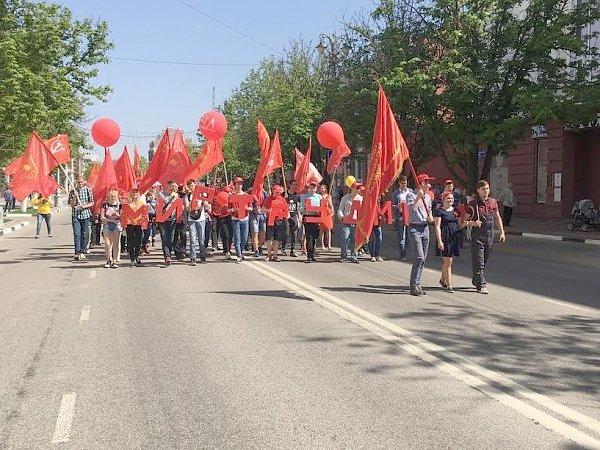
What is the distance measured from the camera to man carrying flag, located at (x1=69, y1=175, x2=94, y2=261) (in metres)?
15.0

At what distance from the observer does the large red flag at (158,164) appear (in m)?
16.8

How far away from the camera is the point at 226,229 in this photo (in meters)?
15.8

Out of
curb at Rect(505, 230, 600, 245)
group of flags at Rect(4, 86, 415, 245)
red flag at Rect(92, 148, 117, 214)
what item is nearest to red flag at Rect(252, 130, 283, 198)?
group of flags at Rect(4, 86, 415, 245)

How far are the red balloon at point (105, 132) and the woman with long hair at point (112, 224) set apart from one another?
2700 mm

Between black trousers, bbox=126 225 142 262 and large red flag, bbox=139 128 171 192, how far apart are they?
2633mm

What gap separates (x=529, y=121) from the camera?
70.9 ft

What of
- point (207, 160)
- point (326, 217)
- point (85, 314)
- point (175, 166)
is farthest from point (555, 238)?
point (85, 314)

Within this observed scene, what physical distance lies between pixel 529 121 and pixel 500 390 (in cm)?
1803

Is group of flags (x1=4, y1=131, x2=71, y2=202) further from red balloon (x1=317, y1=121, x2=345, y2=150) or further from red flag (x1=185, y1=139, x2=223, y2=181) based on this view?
red balloon (x1=317, y1=121, x2=345, y2=150)

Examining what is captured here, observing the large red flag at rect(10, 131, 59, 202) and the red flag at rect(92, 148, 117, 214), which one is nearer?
the large red flag at rect(10, 131, 59, 202)

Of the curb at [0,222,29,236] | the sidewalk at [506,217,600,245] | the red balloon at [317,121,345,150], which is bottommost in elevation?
the curb at [0,222,29,236]

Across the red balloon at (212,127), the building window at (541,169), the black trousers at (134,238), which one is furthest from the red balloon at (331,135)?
the building window at (541,169)

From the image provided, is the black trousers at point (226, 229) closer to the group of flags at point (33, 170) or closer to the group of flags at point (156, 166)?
the group of flags at point (156, 166)

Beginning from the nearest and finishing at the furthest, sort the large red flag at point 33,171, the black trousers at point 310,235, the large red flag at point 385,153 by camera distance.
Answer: the large red flag at point 385,153 < the black trousers at point 310,235 < the large red flag at point 33,171
